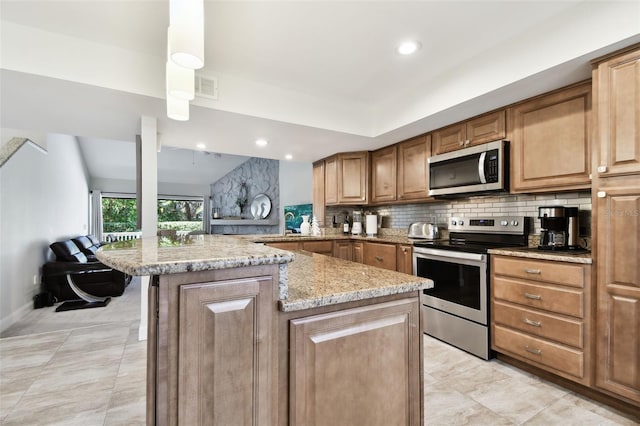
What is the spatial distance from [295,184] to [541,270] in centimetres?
547

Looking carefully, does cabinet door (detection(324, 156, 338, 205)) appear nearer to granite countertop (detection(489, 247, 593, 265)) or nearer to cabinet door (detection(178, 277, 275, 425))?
granite countertop (detection(489, 247, 593, 265))

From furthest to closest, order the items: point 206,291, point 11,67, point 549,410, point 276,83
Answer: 1. point 276,83
2. point 11,67
3. point 549,410
4. point 206,291

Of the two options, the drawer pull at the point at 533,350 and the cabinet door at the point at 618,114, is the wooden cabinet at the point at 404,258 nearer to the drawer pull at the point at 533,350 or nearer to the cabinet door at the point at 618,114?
the drawer pull at the point at 533,350

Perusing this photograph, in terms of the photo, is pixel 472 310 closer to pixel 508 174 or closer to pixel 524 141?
pixel 508 174

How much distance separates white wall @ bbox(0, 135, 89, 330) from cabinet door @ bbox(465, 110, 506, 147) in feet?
16.5

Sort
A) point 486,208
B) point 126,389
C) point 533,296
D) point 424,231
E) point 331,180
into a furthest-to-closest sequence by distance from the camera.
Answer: point 331,180 → point 424,231 → point 486,208 → point 533,296 → point 126,389

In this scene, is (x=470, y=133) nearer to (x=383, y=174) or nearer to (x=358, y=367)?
(x=383, y=174)

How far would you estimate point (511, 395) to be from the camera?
6.59 feet

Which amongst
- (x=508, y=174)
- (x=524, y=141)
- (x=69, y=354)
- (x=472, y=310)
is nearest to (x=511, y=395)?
(x=472, y=310)

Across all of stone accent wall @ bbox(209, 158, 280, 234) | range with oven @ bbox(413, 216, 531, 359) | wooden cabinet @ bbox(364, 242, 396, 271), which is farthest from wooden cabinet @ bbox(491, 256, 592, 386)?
stone accent wall @ bbox(209, 158, 280, 234)

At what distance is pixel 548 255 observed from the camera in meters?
2.11

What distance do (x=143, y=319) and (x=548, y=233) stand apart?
3.59 meters

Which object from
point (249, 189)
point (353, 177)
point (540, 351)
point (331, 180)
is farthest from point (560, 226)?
point (249, 189)

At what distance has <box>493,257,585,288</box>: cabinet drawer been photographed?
78.0 inches
